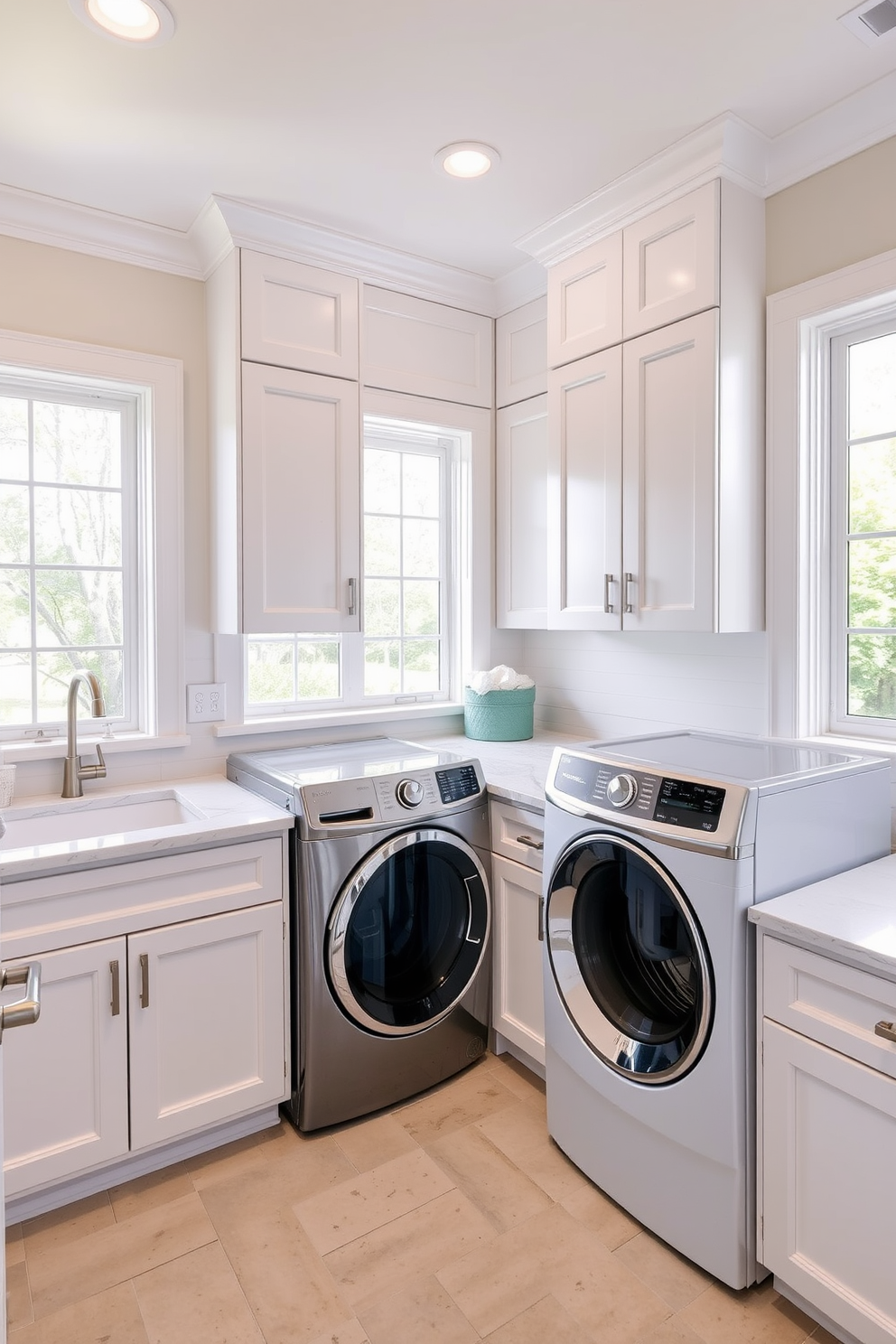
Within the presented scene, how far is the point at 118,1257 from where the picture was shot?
1.72 metres

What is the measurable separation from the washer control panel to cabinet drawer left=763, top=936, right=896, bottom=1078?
0.26 m

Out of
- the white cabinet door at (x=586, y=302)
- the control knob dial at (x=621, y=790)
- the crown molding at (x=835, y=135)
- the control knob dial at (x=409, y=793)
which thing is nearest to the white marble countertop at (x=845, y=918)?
the control knob dial at (x=621, y=790)

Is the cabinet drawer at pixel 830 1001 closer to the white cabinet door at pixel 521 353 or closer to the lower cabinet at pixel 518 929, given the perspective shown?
the lower cabinet at pixel 518 929

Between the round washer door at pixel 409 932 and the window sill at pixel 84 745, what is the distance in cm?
82

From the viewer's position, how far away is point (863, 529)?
2.11m

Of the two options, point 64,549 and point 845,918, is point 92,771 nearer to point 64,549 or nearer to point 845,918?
point 64,549

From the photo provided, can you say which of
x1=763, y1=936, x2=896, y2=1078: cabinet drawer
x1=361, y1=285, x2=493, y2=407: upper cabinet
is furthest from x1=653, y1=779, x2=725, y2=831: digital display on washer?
x1=361, y1=285, x2=493, y2=407: upper cabinet

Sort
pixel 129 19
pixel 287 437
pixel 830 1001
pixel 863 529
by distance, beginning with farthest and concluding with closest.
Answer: pixel 287 437 < pixel 863 529 < pixel 129 19 < pixel 830 1001

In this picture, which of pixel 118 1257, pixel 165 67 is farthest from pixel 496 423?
pixel 118 1257

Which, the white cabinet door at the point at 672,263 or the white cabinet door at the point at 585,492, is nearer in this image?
the white cabinet door at the point at 672,263

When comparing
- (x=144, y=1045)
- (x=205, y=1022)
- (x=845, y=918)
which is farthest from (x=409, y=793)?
(x=845, y=918)

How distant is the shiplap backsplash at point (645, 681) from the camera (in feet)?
7.72

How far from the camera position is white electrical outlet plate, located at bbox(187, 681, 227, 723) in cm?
257

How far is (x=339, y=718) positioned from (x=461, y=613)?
0.68 metres
